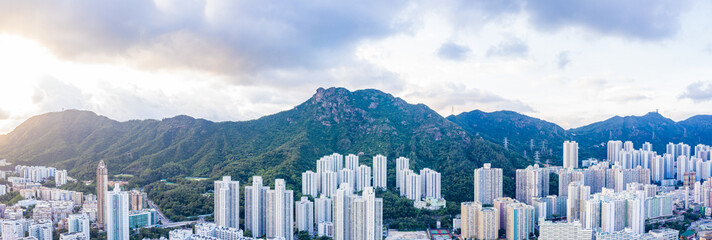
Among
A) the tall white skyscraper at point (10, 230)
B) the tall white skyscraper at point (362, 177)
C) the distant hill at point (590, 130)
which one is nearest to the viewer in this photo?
the tall white skyscraper at point (10, 230)

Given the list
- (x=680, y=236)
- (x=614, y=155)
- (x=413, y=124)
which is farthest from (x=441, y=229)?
(x=614, y=155)

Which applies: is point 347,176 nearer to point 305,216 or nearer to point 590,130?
point 305,216

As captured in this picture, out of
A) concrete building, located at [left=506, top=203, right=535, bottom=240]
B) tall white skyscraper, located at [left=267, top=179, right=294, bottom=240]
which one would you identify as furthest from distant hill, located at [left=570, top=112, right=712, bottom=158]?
tall white skyscraper, located at [left=267, top=179, right=294, bottom=240]

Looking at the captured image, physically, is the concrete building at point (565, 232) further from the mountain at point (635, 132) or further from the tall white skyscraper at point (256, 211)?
the mountain at point (635, 132)

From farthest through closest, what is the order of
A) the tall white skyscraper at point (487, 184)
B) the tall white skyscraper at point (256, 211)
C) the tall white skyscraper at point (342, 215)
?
the tall white skyscraper at point (487, 184)
the tall white skyscraper at point (256, 211)
the tall white skyscraper at point (342, 215)

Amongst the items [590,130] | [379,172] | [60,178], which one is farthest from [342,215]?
[590,130]

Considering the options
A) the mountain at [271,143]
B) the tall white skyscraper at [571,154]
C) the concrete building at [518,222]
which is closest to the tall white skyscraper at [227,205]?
the mountain at [271,143]

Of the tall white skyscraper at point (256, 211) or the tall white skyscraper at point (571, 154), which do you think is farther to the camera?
the tall white skyscraper at point (571, 154)
